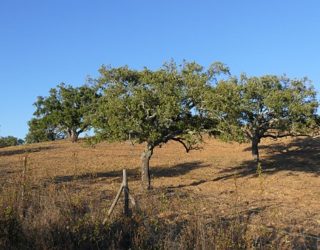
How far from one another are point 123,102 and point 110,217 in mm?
15010

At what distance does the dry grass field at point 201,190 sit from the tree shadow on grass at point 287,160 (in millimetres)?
78

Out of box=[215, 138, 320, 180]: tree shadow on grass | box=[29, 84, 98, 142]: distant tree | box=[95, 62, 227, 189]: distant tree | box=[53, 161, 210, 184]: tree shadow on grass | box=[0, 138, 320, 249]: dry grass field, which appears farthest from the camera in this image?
box=[29, 84, 98, 142]: distant tree

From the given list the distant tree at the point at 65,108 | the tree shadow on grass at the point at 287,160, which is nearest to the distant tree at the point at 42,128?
the distant tree at the point at 65,108

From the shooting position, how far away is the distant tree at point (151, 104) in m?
23.8

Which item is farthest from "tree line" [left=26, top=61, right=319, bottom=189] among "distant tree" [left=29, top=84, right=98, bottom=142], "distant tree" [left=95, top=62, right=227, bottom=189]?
"distant tree" [left=29, top=84, right=98, bottom=142]

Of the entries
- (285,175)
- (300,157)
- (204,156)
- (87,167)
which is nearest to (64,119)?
(204,156)

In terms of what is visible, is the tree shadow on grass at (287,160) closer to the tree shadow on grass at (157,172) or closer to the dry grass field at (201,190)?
the dry grass field at (201,190)

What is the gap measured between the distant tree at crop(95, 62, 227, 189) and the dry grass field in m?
2.06

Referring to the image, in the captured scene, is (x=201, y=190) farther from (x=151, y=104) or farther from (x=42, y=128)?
(x=42, y=128)

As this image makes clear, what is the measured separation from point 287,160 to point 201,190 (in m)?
19.8

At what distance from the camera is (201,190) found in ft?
78.8

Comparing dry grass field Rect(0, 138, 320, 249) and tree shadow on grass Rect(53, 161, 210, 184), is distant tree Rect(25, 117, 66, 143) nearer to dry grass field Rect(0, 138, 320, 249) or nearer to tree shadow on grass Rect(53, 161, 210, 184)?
dry grass field Rect(0, 138, 320, 249)

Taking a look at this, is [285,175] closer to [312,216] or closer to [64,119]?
[312,216]

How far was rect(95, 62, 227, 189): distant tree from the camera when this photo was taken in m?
23.8
